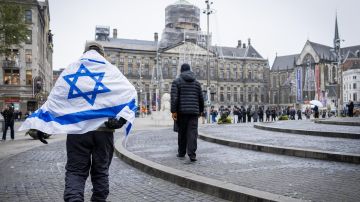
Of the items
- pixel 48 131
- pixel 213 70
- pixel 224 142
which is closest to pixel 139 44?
pixel 213 70

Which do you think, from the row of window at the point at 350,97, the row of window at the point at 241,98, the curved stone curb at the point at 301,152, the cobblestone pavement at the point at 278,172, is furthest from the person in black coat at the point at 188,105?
the row of window at the point at 350,97

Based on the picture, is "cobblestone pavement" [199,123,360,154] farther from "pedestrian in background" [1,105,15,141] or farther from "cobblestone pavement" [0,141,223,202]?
"pedestrian in background" [1,105,15,141]

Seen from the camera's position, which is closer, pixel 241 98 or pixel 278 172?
pixel 278 172

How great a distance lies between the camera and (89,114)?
403 cm

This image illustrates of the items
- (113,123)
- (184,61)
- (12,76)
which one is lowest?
(113,123)

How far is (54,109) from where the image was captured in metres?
4.07

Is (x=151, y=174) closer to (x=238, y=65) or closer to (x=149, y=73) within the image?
(x=149, y=73)

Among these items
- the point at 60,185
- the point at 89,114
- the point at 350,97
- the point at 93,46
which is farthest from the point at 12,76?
the point at 350,97

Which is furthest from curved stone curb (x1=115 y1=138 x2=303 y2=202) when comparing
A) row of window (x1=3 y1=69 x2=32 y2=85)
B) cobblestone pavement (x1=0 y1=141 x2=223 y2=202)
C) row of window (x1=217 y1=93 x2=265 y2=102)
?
row of window (x1=217 y1=93 x2=265 y2=102)

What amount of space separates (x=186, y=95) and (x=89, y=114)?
156 inches

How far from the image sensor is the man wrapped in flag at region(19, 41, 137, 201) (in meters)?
3.93

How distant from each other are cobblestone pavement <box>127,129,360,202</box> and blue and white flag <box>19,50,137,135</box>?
2.32m

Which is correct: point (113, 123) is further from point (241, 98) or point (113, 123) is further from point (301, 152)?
point (241, 98)

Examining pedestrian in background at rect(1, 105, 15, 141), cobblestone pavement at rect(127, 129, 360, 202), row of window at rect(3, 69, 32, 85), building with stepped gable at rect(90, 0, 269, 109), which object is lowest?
cobblestone pavement at rect(127, 129, 360, 202)
